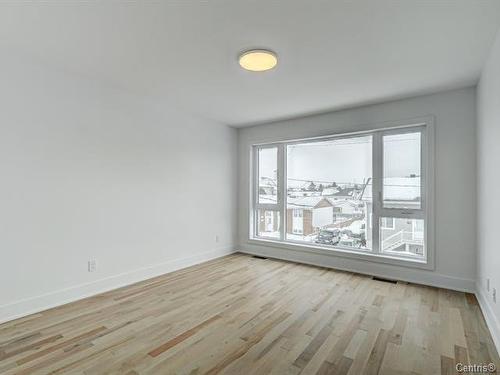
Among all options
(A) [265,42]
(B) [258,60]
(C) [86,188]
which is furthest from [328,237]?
(C) [86,188]

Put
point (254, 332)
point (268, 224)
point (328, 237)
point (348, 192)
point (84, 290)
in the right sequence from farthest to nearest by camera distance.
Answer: point (268, 224) < point (328, 237) < point (348, 192) < point (84, 290) < point (254, 332)

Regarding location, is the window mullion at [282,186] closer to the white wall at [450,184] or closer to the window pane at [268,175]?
the window pane at [268,175]

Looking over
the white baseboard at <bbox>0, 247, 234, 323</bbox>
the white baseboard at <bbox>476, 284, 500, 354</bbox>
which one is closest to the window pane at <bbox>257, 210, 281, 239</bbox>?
the white baseboard at <bbox>0, 247, 234, 323</bbox>

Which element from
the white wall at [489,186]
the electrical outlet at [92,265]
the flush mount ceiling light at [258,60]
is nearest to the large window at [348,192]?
the white wall at [489,186]

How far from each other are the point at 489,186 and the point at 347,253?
6.87 feet

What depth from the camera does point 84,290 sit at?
310cm

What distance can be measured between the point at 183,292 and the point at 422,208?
337 centimetres

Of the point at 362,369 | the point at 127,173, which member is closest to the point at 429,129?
the point at 362,369

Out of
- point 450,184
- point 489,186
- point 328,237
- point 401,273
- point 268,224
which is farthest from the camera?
point 268,224

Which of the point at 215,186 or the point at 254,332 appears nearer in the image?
the point at 254,332

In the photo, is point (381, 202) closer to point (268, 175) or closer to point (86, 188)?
point (268, 175)

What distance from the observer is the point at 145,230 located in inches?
149

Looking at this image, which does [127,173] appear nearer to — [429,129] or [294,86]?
[294,86]

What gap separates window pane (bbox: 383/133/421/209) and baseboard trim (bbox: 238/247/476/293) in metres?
0.91
